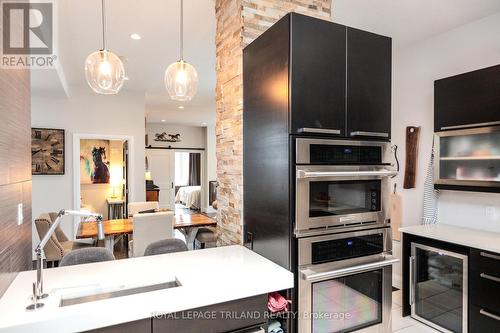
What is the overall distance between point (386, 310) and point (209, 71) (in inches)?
154

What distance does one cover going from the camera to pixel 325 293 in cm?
175

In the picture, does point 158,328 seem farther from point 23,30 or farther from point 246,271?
point 23,30

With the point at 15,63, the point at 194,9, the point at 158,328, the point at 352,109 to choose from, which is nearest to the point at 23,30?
the point at 15,63

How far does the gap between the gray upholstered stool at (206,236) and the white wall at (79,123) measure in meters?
1.74

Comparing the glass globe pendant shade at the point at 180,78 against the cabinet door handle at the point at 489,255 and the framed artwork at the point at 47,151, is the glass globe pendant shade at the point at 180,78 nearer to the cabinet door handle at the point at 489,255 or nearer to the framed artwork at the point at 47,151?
the cabinet door handle at the point at 489,255

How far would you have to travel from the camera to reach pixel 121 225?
160 inches

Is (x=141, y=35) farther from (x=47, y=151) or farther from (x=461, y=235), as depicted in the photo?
(x=461, y=235)

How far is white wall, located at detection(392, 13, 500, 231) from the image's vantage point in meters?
2.88

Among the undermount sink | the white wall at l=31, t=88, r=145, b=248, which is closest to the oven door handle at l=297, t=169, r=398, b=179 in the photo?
the undermount sink

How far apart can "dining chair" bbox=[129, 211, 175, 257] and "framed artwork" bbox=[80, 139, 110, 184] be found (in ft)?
15.0

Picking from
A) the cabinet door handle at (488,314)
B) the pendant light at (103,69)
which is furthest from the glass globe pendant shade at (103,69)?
the cabinet door handle at (488,314)

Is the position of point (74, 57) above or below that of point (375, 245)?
above

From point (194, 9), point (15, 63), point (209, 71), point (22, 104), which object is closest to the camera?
point (15, 63)

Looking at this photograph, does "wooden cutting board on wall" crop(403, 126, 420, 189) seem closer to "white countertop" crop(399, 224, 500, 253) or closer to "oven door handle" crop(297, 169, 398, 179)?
"white countertop" crop(399, 224, 500, 253)
